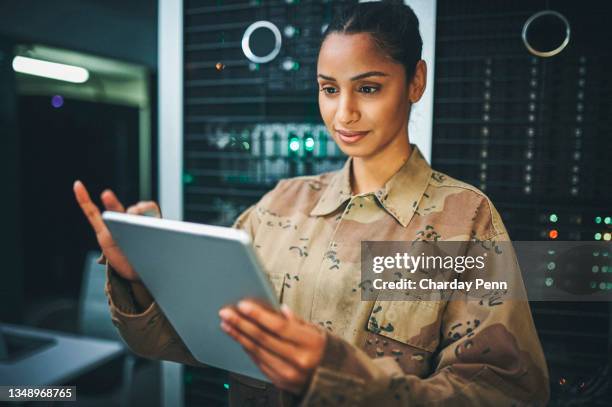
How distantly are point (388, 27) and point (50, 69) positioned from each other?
2894mm

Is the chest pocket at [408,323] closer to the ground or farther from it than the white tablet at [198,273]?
closer to the ground

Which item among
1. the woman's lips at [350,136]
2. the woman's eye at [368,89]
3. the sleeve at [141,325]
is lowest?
the sleeve at [141,325]

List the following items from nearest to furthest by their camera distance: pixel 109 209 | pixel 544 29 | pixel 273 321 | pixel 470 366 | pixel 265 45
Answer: pixel 273 321
pixel 470 366
pixel 109 209
pixel 544 29
pixel 265 45

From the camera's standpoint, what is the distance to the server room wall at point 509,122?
1082 mm

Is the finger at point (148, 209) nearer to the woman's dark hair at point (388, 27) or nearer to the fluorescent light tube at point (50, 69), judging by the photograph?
the woman's dark hair at point (388, 27)

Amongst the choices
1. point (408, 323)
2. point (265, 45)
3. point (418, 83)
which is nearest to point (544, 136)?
point (418, 83)

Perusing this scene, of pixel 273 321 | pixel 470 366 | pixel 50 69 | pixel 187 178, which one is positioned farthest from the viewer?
pixel 50 69

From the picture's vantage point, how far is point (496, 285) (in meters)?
0.88

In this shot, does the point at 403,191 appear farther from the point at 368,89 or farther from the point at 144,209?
the point at 144,209

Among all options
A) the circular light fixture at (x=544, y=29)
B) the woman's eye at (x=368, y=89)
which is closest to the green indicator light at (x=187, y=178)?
the woman's eye at (x=368, y=89)

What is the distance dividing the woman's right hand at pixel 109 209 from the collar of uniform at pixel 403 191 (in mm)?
419

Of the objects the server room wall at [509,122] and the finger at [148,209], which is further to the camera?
the server room wall at [509,122]

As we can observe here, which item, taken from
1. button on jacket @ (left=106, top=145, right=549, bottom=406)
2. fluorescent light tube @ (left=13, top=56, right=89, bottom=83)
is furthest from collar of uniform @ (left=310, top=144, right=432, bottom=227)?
fluorescent light tube @ (left=13, top=56, right=89, bottom=83)

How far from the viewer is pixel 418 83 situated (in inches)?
41.1
